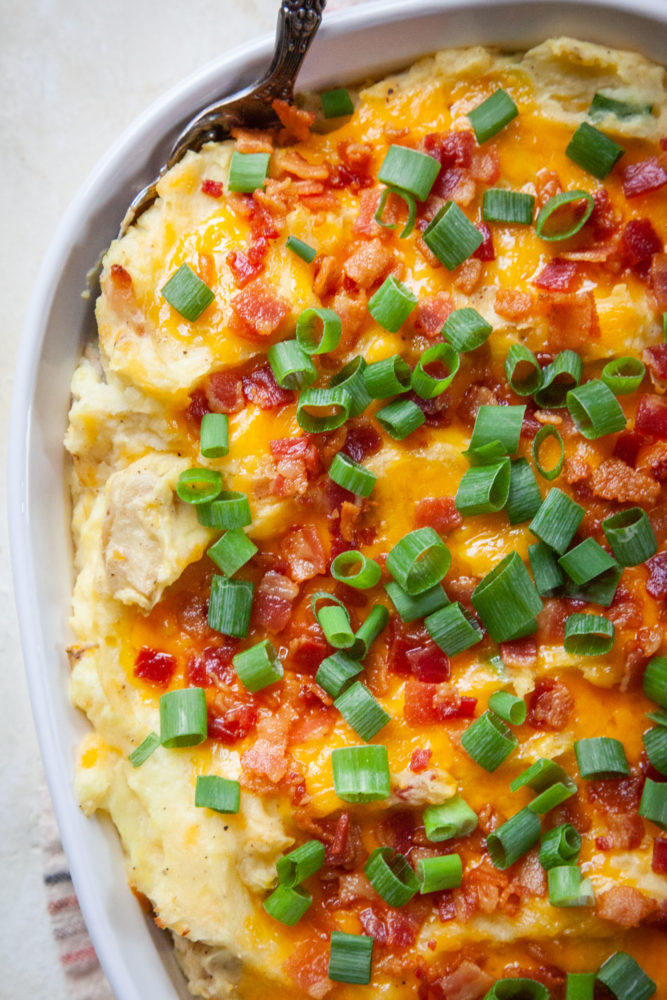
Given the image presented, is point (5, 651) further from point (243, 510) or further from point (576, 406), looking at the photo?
point (576, 406)

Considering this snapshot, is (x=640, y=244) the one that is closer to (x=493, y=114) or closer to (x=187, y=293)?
(x=493, y=114)

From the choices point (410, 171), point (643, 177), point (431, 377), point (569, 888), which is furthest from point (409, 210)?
point (569, 888)

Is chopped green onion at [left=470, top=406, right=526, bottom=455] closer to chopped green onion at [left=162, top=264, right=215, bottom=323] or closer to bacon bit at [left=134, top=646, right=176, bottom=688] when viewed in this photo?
chopped green onion at [left=162, top=264, right=215, bottom=323]

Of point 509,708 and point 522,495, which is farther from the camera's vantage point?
point 522,495

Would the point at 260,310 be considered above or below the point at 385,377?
above

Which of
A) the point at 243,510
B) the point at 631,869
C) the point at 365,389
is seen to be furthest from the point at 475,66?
the point at 631,869

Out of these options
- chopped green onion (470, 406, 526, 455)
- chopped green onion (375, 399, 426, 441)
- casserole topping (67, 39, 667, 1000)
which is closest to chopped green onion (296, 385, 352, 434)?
casserole topping (67, 39, 667, 1000)
